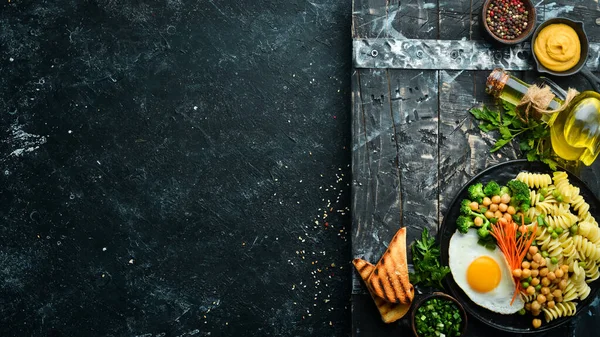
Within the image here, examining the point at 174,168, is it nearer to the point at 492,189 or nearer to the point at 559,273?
the point at 492,189

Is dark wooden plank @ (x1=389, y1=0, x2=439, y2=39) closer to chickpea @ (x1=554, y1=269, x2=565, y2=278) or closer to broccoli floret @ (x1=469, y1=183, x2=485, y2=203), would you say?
broccoli floret @ (x1=469, y1=183, x2=485, y2=203)

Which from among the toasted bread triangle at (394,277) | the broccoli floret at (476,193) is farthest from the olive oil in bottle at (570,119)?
the toasted bread triangle at (394,277)

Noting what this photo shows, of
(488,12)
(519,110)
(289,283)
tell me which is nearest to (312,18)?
(488,12)

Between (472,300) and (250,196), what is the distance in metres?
1.60

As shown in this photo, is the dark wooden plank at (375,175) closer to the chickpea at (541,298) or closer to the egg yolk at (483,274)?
the egg yolk at (483,274)

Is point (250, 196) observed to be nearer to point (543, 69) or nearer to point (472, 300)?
point (472, 300)

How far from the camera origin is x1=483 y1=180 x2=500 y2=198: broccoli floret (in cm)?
384

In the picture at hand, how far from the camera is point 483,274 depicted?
12.4 ft

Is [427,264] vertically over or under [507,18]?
under

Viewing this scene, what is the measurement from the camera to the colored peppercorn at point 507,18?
3.98 metres

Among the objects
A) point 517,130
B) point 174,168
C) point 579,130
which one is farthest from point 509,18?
point 174,168

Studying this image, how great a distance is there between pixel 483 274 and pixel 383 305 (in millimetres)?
629

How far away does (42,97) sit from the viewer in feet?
14.3

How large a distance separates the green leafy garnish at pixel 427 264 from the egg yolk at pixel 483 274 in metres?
0.16
